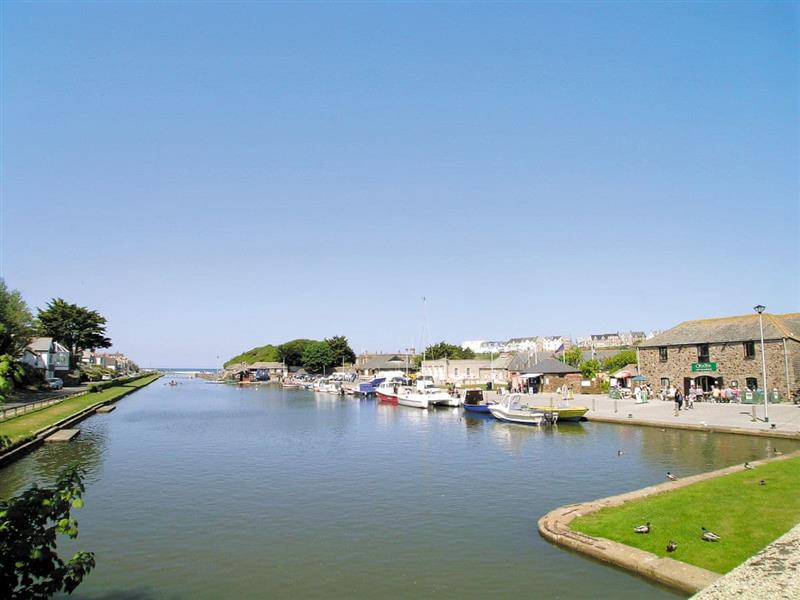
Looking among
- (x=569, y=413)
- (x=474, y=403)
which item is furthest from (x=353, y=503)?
(x=474, y=403)

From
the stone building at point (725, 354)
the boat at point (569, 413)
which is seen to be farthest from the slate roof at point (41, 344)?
the stone building at point (725, 354)

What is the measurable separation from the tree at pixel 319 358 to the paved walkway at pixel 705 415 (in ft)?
349

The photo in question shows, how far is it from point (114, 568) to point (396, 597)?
7794 millimetres

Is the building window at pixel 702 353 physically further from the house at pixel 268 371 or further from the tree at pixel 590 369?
the house at pixel 268 371

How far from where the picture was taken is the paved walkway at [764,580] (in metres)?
9.22

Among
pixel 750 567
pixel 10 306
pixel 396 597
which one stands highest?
pixel 10 306

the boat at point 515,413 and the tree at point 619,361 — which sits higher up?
the tree at point 619,361

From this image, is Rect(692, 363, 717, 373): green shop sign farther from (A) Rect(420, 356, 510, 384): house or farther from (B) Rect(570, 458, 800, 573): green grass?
(A) Rect(420, 356, 510, 384): house

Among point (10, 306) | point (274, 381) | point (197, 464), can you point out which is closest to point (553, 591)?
point (197, 464)

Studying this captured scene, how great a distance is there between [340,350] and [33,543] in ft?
491

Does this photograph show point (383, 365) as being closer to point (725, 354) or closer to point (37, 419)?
point (725, 354)

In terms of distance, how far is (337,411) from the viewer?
216ft

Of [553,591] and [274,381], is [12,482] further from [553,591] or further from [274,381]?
[274,381]

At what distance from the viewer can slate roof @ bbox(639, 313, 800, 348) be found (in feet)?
156
